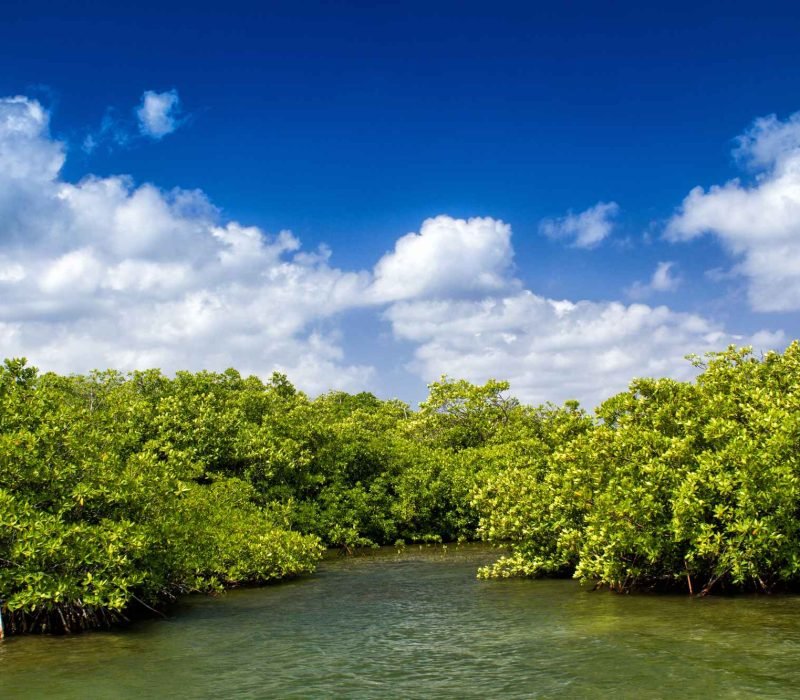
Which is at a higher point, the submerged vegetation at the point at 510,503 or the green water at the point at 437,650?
the submerged vegetation at the point at 510,503

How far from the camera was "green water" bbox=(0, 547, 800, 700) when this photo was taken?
1450 centimetres

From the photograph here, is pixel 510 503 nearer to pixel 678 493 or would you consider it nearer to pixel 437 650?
pixel 678 493

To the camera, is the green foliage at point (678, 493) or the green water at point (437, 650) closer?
the green water at point (437, 650)

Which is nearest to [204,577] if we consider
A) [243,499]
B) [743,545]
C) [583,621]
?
[243,499]

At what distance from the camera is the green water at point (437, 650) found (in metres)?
14.5

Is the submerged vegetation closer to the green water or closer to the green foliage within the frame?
the green foliage

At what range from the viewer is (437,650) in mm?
17516

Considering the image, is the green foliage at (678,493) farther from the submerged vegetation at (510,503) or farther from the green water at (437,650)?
the green water at (437,650)

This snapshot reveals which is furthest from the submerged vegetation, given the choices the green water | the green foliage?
the green water

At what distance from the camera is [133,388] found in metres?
43.7

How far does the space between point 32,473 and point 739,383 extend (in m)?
21.7

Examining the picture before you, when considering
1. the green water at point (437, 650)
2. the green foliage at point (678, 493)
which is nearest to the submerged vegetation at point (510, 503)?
the green foliage at point (678, 493)

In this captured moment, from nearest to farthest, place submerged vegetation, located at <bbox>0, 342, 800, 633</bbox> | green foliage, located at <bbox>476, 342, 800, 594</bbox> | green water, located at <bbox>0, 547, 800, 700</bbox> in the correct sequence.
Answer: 1. green water, located at <bbox>0, 547, 800, 700</bbox>
2. submerged vegetation, located at <bbox>0, 342, 800, 633</bbox>
3. green foliage, located at <bbox>476, 342, 800, 594</bbox>

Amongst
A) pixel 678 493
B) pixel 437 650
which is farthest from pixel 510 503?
pixel 437 650
